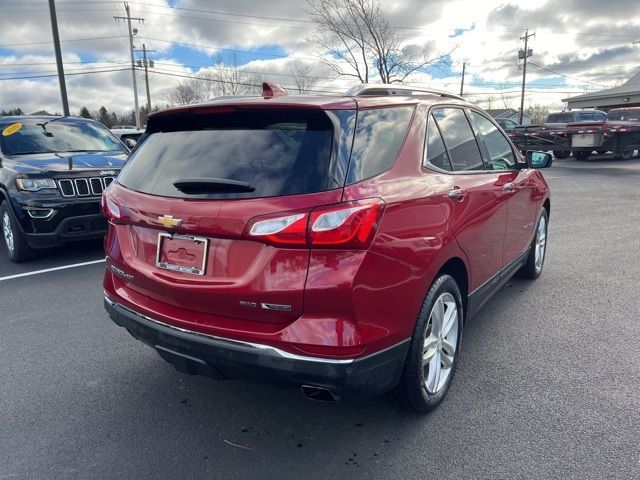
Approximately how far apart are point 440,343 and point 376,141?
1.24 m

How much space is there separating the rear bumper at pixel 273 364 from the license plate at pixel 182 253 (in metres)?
0.31

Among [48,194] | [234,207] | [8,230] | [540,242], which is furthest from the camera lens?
[8,230]

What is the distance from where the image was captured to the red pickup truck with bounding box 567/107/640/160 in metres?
18.0

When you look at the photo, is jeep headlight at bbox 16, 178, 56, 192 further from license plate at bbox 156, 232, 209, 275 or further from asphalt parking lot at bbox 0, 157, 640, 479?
license plate at bbox 156, 232, 209, 275

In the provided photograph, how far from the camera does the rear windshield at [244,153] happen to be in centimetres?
223

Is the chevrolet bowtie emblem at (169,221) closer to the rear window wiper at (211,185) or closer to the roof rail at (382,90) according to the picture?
the rear window wiper at (211,185)

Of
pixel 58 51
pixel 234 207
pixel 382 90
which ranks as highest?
pixel 58 51

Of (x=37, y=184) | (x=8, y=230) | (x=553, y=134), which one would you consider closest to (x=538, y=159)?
(x=37, y=184)

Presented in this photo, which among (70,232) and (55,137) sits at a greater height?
(55,137)

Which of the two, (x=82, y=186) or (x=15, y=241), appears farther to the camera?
(x=15, y=241)

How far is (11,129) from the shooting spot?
6801 mm

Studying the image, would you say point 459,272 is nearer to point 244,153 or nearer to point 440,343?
point 440,343

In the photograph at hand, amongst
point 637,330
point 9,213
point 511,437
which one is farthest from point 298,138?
point 9,213

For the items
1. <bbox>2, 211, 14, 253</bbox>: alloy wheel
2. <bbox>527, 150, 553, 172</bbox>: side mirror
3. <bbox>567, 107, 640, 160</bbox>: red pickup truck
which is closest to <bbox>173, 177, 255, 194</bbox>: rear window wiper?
<bbox>527, 150, 553, 172</bbox>: side mirror
